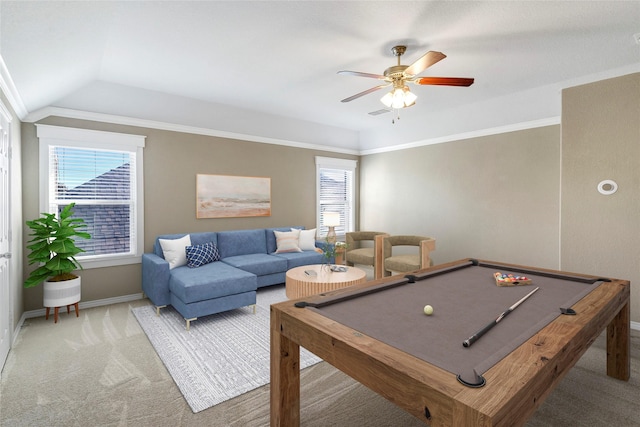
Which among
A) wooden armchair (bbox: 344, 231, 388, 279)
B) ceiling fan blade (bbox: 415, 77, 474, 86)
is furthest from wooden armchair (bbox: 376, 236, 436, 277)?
ceiling fan blade (bbox: 415, 77, 474, 86)

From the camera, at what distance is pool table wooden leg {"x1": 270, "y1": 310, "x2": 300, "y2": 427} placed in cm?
170

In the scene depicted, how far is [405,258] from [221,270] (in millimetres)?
2724

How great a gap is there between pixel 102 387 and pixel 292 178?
4.27m

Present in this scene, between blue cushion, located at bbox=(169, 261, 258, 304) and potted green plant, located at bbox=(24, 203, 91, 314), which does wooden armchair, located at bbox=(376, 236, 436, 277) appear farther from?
potted green plant, located at bbox=(24, 203, 91, 314)

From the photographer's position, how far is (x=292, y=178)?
5996mm

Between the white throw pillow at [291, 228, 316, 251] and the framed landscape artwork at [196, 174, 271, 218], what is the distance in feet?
2.39

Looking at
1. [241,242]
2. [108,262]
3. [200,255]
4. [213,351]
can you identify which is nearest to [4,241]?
[108,262]

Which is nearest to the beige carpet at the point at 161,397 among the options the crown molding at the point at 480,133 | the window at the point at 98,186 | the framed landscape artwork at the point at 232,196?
the window at the point at 98,186

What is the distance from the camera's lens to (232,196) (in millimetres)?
5266

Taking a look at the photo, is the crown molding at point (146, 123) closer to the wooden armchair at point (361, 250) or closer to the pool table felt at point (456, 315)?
the wooden armchair at point (361, 250)

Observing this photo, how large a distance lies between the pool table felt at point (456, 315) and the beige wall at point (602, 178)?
5.54 ft

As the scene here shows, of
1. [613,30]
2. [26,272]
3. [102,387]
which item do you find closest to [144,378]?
[102,387]

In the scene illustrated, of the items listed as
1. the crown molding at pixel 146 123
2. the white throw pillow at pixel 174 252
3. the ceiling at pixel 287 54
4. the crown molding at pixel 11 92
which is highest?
the ceiling at pixel 287 54

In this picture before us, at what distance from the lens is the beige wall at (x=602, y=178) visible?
3.38 metres
